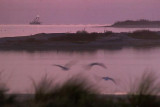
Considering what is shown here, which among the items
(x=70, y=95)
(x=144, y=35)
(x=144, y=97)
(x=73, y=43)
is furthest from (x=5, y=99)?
(x=144, y=35)

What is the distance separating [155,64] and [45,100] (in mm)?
10608

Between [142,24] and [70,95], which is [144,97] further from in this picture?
[142,24]

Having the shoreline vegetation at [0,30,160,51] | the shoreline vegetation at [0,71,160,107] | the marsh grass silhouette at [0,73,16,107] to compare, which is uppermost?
the shoreline vegetation at [0,71,160,107]

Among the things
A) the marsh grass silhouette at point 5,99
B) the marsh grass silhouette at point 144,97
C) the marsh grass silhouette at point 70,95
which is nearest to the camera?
the marsh grass silhouette at point 70,95

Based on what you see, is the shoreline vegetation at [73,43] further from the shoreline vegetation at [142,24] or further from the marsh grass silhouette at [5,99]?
the shoreline vegetation at [142,24]

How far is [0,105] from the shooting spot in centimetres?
646

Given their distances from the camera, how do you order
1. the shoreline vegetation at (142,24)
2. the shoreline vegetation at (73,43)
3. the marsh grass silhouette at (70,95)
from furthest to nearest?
the shoreline vegetation at (142,24) → the shoreline vegetation at (73,43) → the marsh grass silhouette at (70,95)

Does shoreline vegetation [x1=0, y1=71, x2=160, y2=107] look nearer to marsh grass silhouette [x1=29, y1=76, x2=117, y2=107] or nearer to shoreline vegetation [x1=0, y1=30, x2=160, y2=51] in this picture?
marsh grass silhouette [x1=29, y1=76, x2=117, y2=107]

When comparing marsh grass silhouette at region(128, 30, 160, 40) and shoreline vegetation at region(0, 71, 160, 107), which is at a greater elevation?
shoreline vegetation at region(0, 71, 160, 107)

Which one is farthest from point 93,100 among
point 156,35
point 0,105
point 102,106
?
point 156,35

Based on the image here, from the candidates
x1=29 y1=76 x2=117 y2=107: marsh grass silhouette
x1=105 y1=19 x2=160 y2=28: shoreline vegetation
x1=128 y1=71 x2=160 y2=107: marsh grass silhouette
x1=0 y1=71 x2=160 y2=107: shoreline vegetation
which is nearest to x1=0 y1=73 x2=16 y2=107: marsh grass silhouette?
x1=0 y1=71 x2=160 y2=107: shoreline vegetation

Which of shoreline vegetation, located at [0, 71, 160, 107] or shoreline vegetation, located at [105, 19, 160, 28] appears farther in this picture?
shoreline vegetation, located at [105, 19, 160, 28]

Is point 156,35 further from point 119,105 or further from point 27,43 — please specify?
point 119,105

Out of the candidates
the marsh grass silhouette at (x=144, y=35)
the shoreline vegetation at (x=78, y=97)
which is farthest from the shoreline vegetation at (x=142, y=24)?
the shoreline vegetation at (x=78, y=97)
